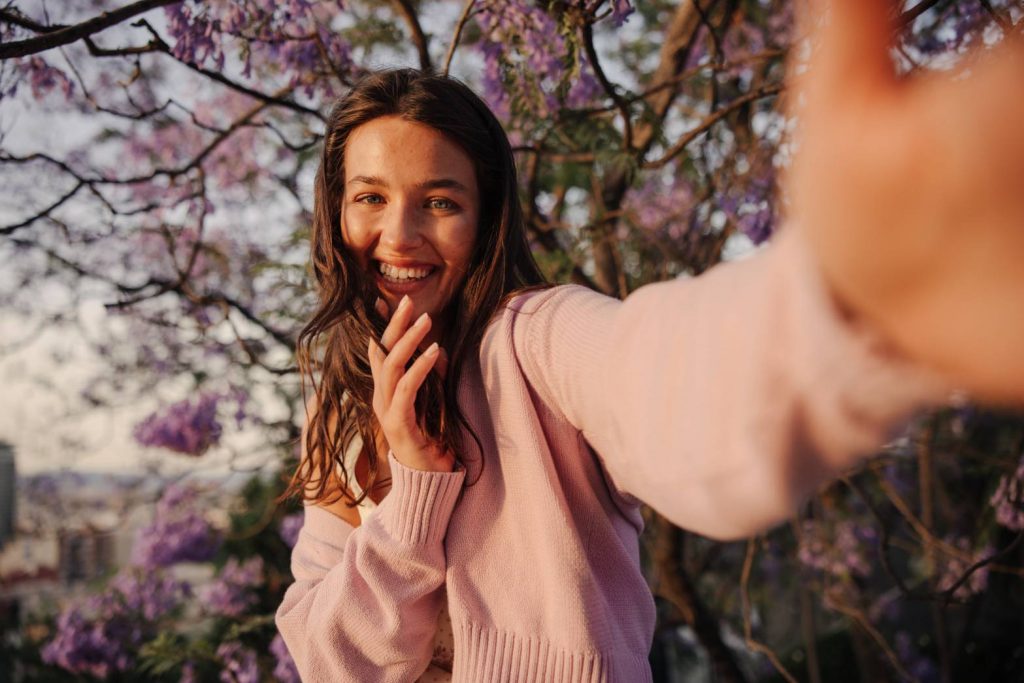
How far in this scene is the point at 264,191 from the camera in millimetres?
4238

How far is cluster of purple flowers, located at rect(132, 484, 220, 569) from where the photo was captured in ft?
12.1

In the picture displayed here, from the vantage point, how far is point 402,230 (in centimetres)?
119

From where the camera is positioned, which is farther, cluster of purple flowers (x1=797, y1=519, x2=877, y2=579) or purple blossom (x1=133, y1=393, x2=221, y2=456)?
cluster of purple flowers (x1=797, y1=519, x2=877, y2=579)

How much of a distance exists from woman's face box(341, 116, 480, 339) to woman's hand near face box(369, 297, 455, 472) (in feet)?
0.43

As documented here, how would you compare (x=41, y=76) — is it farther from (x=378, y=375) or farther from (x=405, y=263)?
(x=378, y=375)

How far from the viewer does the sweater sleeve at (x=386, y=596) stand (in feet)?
3.63

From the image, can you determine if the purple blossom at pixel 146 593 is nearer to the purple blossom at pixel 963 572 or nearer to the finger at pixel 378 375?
the finger at pixel 378 375

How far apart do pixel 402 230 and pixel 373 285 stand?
123 mm

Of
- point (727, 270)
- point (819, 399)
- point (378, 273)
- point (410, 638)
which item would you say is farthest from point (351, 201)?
point (819, 399)

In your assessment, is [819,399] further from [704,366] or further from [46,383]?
[46,383]

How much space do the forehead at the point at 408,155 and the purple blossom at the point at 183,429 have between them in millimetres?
2343

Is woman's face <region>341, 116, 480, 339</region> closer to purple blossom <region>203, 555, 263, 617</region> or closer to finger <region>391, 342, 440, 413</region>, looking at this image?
finger <region>391, 342, 440, 413</region>

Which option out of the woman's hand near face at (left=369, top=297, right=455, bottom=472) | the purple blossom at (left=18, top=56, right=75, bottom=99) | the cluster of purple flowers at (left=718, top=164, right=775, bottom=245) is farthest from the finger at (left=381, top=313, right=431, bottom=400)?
the purple blossom at (left=18, top=56, right=75, bottom=99)

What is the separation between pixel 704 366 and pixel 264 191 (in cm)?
397
